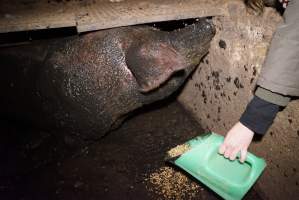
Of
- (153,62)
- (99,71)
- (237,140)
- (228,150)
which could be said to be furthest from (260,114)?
(99,71)

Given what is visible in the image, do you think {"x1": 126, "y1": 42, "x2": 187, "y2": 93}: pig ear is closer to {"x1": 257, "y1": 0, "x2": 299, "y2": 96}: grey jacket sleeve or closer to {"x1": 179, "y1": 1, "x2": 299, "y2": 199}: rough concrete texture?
{"x1": 179, "y1": 1, "x2": 299, "y2": 199}: rough concrete texture

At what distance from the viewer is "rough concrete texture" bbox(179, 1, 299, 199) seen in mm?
2557

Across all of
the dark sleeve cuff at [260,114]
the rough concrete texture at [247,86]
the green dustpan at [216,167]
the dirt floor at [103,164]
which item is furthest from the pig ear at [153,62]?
the dirt floor at [103,164]

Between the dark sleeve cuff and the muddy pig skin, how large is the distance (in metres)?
0.82

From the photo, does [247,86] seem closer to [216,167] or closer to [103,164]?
[216,167]

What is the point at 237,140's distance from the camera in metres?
2.30

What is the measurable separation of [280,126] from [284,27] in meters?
0.99

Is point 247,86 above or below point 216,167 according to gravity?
above

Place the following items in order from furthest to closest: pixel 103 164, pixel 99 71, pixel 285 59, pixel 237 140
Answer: pixel 103 164
pixel 99 71
pixel 237 140
pixel 285 59

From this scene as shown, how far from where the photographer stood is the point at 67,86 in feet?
10.6

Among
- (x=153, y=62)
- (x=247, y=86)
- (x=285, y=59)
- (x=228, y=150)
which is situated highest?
(x=285, y=59)

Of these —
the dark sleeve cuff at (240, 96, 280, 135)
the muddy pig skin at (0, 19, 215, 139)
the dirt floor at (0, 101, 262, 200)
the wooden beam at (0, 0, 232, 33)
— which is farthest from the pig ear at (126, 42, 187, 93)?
the dirt floor at (0, 101, 262, 200)

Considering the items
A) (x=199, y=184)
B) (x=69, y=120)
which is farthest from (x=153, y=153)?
(x=69, y=120)

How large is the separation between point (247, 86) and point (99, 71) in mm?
1468
